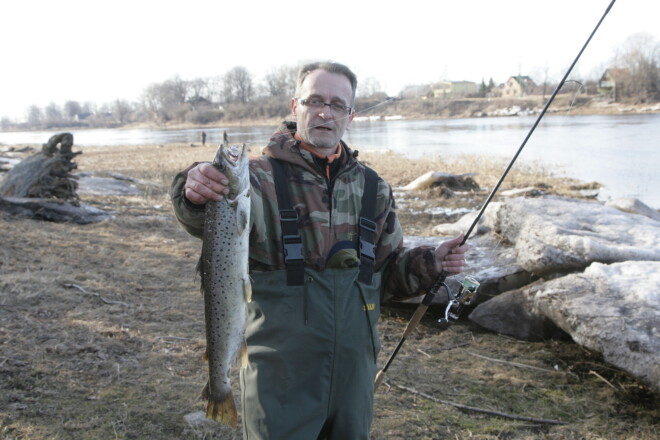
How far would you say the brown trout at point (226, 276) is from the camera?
7.32 feet

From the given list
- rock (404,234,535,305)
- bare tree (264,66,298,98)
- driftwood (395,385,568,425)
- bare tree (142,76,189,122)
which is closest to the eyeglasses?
driftwood (395,385,568,425)

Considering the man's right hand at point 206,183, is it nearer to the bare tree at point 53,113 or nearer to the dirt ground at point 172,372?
the dirt ground at point 172,372

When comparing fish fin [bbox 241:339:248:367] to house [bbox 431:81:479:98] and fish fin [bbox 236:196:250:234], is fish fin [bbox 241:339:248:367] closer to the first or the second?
fish fin [bbox 236:196:250:234]

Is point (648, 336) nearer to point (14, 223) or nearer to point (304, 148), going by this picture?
point (304, 148)

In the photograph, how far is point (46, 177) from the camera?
11117mm

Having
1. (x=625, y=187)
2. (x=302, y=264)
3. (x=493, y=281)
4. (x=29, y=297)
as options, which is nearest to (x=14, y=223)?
(x=29, y=297)

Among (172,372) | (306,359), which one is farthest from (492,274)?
(306,359)

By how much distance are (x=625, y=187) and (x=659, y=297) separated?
515 inches

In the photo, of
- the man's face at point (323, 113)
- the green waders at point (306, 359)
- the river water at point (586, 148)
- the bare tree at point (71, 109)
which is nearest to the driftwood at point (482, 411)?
the green waders at point (306, 359)

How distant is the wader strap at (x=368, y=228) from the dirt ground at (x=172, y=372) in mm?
1869

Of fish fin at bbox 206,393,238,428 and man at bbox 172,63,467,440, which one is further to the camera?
fish fin at bbox 206,393,238,428

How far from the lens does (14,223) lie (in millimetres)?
8766

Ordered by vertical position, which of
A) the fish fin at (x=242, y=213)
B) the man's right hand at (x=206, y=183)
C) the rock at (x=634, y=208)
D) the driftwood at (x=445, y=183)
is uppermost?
the man's right hand at (x=206, y=183)

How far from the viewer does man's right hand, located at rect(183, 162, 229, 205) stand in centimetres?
219
